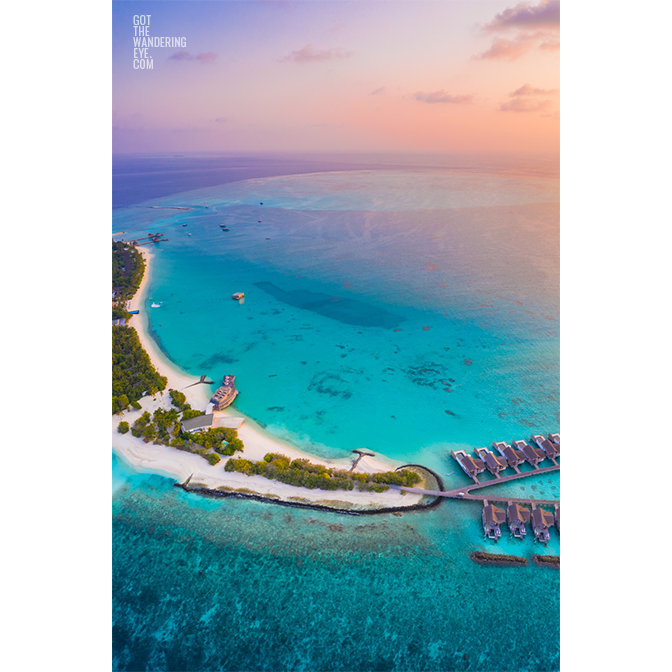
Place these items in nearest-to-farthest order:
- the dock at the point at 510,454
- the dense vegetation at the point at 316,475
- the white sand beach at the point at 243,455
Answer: the white sand beach at the point at 243,455
the dense vegetation at the point at 316,475
the dock at the point at 510,454

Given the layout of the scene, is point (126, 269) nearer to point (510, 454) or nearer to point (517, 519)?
point (510, 454)

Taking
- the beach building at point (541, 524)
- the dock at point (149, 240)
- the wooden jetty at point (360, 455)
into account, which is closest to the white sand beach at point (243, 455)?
the wooden jetty at point (360, 455)

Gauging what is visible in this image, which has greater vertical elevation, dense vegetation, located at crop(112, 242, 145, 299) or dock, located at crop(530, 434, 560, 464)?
dense vegetation, located at crop(112, 242, 145, 299)

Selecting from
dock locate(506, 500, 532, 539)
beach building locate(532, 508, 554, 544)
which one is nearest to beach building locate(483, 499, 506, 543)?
dock locate(506, 500, 532, 539)

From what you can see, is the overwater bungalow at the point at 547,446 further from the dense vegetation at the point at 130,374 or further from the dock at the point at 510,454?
the dense vegetation at the point at 130,374

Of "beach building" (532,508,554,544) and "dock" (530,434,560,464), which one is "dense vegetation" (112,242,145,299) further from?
"beach building" (532,508,554,544)

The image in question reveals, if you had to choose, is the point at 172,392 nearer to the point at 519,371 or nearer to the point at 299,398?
the point at 299,398

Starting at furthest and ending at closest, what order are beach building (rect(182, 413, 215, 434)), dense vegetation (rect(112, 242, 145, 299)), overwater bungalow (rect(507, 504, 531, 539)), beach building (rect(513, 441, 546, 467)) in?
dense vegetation (rect(112, 242, 145, 299)) < beach building (rect(182, 413, 215, 434)) < beach building (rect(513, 441, 546, 467)) < overwater bungalow (rect(507, 504, 531, 539))
